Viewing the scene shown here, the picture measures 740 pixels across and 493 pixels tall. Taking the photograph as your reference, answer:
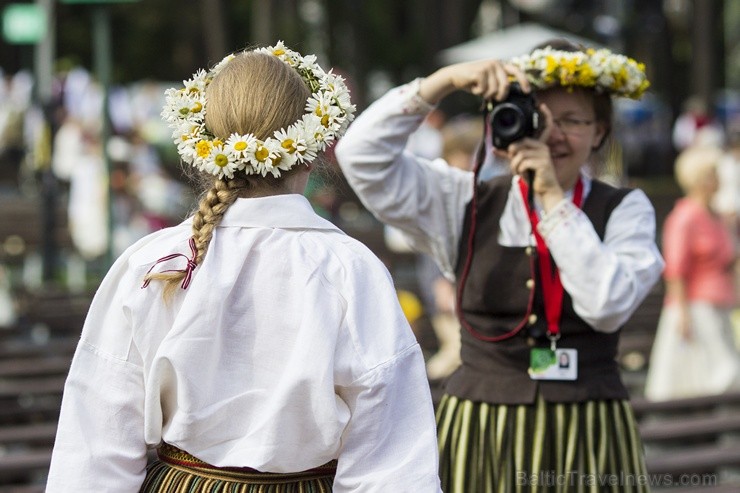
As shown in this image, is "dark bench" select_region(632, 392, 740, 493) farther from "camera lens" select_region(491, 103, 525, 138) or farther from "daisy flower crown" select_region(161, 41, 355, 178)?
"daisy flower crown" select_region(161, 41, 355, 178)

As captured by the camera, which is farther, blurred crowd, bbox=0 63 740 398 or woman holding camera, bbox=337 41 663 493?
blurred crowd, bbox=0 63 740 398

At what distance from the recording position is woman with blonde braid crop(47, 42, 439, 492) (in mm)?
2393

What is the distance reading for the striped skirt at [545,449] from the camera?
3344 mm

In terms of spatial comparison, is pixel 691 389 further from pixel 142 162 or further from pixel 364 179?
pixel 142 162

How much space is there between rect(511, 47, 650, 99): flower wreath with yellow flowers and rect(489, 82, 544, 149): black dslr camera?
0.11 metres

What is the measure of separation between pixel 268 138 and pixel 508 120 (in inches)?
39.8

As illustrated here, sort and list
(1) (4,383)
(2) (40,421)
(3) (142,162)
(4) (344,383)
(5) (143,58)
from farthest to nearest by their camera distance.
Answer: (5) (143,58)
(3) (142,162)
(1) (4,383)
(2) (40,421)
(4) (344,383)

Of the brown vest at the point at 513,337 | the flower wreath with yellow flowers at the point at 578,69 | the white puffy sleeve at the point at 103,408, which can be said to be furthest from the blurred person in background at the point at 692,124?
the white puffy sleeve at the point at 103,408

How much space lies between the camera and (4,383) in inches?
278

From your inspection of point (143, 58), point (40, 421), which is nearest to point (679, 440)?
point (40, 421)

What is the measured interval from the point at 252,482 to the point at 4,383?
490cm

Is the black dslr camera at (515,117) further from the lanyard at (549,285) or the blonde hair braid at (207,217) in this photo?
the blonde hair braid at (207,217)

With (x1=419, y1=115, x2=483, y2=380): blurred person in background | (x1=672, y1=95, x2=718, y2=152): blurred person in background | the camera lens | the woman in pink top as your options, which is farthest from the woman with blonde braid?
(x1=672, y1=95, x2=718, y2=152): blurred person in background

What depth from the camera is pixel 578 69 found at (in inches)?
135
